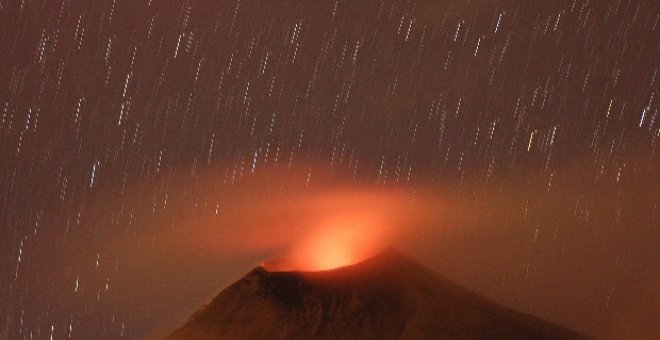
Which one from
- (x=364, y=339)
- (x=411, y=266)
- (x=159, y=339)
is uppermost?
(x=411, y=266)

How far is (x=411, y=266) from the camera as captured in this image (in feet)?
71.8

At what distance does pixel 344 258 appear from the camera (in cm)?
2248

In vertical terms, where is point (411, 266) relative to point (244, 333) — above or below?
above

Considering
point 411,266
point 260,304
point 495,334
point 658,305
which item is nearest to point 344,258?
point 411,266

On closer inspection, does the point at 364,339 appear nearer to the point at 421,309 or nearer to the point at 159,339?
the point at 421,309

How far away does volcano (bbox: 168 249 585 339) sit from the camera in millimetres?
18438

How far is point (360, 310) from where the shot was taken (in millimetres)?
19500

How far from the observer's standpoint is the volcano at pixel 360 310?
18438mm

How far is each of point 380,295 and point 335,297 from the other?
47.0 inches

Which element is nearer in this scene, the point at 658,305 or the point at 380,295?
the point at 380,295

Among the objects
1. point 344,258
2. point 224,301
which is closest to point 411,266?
point 344,258

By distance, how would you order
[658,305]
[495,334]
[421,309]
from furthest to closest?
1. [658,305]
2. [421,309]
3. [495,334]

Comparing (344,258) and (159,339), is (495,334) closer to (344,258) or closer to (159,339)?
(344,258)

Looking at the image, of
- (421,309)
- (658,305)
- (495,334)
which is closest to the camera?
(495,334)
